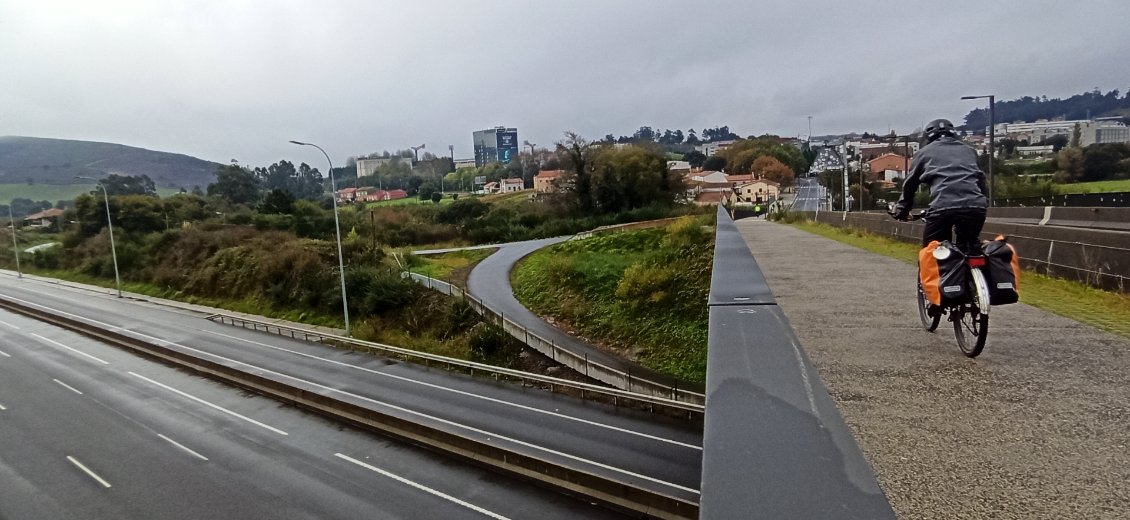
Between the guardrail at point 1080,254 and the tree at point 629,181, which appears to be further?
the tree at point 629,181

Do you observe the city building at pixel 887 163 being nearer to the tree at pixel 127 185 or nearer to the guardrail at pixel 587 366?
the guardrail at pixel 587 366

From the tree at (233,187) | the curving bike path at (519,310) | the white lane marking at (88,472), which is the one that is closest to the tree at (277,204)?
the tree at (233,187)

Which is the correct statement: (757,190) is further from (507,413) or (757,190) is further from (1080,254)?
(1080,254)

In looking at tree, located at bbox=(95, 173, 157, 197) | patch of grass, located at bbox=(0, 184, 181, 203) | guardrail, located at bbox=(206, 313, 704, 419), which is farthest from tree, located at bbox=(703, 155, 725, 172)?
guardrail, located at bbox=(206, 313, 704, 419)

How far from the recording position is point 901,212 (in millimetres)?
4297

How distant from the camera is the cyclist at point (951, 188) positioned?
365 cm

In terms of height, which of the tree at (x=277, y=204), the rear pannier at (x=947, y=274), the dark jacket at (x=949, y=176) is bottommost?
the rear pannier at (x=947, y=274)

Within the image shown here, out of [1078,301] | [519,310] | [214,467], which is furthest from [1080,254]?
[519,310]

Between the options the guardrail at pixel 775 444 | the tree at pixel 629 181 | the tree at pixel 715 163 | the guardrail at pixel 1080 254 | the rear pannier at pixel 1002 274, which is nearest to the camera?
the guardrail at pixel 775 444

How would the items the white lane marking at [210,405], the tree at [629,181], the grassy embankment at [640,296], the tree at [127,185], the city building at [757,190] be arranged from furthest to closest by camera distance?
1. the tree at [127,185]
2. the city building at [757,190]
3. the tree at [629,181]
4. the grassy embankment at [640,296]
5. the white lane marking at [210,405]

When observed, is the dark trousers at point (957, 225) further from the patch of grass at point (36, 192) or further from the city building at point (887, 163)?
the patch of grass at point (36, 192)

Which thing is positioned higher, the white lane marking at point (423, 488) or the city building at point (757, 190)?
the city building at point (757, 190)

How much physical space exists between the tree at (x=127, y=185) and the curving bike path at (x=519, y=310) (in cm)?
7876

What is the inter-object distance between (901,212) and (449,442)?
11256 mm
